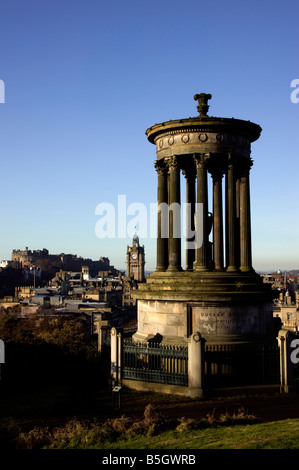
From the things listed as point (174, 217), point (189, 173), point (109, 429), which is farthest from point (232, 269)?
point (109, 429)

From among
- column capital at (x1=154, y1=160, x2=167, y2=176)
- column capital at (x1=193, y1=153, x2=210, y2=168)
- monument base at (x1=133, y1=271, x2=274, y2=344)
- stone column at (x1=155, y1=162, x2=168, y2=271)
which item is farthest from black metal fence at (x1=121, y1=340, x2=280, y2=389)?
column capital at (x1=154, y1=160, x2=167, y2=176)

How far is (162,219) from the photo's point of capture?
2591 centimetres

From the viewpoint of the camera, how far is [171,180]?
978 inches

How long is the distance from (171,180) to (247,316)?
7545 mm

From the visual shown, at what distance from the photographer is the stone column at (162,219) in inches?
1019

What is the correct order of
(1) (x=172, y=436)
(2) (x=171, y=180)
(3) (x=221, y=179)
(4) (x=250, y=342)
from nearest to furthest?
(1) (x=172, y=436) → (4) (x=250, y=342) → (2) (x=171, y=180) → (3) (x=221, y=179)

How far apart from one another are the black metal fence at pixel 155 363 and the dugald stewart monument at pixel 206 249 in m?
1.56

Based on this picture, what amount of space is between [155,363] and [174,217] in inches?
292

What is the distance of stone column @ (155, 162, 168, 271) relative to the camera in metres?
25.9

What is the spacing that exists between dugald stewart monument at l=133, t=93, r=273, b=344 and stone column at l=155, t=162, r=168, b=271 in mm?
52

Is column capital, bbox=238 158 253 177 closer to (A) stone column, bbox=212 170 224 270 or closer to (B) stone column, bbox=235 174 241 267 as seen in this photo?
(B) stone column, bbox=235 174 241 267

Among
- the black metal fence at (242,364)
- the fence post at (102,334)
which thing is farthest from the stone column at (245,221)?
the fence post at (102,334)
